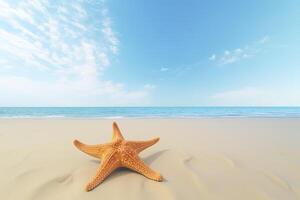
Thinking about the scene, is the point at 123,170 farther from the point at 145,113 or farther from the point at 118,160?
the point at 145,113

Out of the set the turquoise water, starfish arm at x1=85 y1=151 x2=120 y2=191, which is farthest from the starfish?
the turquoise water

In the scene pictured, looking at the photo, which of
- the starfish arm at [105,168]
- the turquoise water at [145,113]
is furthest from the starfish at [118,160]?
the turquoise water at [145,113]

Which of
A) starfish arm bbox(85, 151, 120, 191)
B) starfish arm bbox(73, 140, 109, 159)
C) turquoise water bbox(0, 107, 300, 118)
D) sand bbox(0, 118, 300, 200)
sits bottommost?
sand bbox(0, 118, 300, 200)

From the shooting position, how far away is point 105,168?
6.51ft

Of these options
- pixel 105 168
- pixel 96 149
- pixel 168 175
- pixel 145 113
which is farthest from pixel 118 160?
pixel 145 113

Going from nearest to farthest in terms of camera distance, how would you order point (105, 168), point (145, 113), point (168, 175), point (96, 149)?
point (105, 168) < point (168, 175) < point (96, 149) < point (145, 113)

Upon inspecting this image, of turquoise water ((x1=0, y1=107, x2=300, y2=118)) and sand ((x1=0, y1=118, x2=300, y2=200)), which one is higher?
turquoise water ((x1=0, y1=107, x2=300, y2=118))

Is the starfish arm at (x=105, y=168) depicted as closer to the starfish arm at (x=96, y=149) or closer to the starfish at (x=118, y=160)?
the starfish at (x=118, y=160)

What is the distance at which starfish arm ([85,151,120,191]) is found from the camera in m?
1.86

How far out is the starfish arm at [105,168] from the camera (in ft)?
6.09

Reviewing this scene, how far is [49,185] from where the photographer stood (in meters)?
1.88

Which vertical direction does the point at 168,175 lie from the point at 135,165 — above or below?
below

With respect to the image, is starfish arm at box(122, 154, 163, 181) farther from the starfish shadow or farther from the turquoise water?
the turquoise water

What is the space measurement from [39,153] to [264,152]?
4201mm
